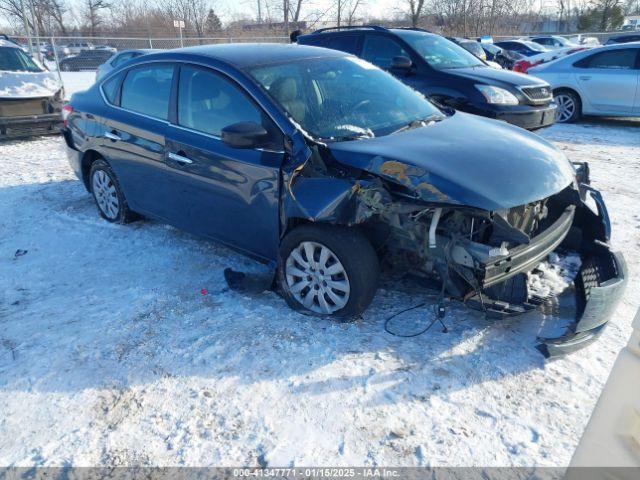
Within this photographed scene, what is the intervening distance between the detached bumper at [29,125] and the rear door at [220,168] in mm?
6219

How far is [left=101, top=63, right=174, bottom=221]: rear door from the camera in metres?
4.29

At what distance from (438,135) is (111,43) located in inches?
1381

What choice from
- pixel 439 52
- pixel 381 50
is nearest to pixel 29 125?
pixel 381 50

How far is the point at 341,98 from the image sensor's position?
3.91m

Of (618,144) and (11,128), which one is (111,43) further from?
(618,144)

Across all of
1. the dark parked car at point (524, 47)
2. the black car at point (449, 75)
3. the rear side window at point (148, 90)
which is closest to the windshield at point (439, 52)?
the black car at point (449, 75)

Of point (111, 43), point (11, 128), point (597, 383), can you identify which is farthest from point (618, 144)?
point (111, 43)

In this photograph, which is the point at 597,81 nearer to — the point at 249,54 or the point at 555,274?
the point at 555,274

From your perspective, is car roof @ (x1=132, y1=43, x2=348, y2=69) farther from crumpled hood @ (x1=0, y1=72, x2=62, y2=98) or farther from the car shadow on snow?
crumpled hood @ (x1=0, y1=72, x2=62, y2=98)

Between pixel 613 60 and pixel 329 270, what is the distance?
366 inches

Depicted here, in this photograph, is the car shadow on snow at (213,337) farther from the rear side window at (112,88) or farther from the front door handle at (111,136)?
the rear side window at (112,88)

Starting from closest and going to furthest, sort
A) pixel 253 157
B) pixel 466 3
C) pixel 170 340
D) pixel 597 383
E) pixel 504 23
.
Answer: pixel 597 383 → pixel 170 340 → pixel 253 157 → pixel 466 3 → pixel 504 23

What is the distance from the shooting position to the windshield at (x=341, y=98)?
3.60 meters

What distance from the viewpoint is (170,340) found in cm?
335
